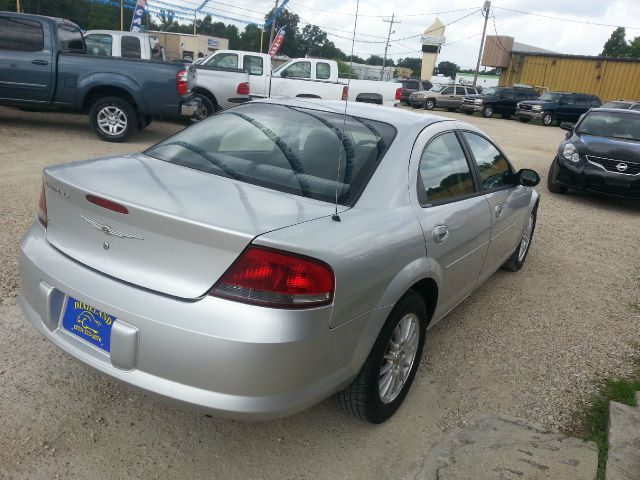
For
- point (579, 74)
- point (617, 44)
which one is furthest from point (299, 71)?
point (617, 44)

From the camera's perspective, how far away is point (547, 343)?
3.92 m

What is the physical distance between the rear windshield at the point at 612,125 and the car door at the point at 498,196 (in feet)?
18.5

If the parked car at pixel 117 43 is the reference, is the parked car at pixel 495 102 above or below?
below

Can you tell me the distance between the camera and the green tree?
279ft

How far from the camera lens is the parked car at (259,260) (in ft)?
6.60

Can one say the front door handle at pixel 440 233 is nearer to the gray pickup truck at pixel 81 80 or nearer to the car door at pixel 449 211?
the car door at pixel 449 211

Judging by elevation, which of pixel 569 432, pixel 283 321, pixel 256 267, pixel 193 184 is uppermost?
pixel 193 184

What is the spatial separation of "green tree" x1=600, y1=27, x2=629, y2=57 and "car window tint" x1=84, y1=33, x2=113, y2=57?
3611 inches

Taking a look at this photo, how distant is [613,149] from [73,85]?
29.2 ft

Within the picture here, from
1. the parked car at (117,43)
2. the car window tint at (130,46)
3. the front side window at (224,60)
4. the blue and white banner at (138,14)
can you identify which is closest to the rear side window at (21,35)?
the parked car at (117,43)

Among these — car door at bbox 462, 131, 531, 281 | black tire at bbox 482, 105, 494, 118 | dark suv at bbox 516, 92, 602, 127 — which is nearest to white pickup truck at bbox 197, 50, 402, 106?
car door at bbox 462, 131, 531, 281

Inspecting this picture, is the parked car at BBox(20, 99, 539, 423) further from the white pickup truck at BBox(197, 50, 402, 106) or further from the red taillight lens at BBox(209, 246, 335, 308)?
the white pickup truck at BBox(197, 50, 402, 106)

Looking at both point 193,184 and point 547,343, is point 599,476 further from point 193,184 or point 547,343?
point 193,184

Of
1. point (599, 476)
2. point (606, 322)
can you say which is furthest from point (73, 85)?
point (599, 476)
